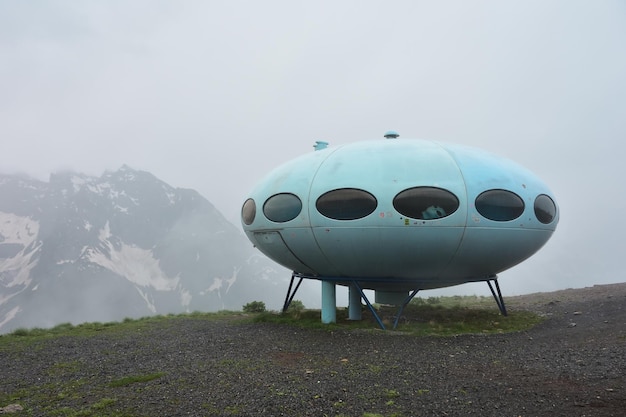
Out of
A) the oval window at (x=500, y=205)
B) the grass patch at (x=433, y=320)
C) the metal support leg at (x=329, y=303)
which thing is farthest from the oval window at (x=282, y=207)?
the oval window at (x=500, y=205)

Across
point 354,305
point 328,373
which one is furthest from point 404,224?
point 328,373

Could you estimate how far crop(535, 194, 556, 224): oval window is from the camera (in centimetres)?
1536

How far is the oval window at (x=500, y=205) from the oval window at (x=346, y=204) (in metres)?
3.60

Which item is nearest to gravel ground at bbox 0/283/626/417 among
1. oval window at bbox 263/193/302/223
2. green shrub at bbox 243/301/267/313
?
oval window at bbox 263/193/302/223

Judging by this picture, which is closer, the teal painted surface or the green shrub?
the teal painted surface

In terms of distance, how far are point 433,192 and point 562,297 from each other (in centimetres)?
1336

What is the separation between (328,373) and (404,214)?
235 inches

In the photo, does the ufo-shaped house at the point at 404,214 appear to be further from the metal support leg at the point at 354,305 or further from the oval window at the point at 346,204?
the metal support leg at the point at 354,305

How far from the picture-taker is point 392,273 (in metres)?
15.2

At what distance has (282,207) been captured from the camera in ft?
50.9

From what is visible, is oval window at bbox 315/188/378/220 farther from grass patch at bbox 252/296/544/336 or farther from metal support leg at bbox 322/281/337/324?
grass patch at bbox 252/296/544/336

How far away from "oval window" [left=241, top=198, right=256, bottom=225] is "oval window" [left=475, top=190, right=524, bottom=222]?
8.41m

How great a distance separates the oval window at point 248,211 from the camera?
16.9 m

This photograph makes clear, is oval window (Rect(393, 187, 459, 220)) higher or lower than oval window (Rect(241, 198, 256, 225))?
lower
